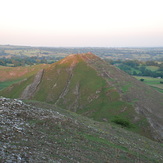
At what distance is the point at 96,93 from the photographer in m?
57.1

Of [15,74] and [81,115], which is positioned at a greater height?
[81,115]

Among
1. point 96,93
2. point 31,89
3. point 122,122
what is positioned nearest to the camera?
point 122,122

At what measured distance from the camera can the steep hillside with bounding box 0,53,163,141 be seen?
4452cm

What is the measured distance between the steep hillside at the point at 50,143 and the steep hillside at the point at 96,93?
60.4 feet

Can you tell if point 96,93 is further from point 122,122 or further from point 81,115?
point 122,122

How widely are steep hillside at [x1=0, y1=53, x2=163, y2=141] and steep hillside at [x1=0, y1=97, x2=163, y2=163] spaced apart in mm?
18401

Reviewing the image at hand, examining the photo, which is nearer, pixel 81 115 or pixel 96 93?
pixel 81 115

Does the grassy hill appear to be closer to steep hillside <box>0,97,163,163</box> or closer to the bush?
the bush

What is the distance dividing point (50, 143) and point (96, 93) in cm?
4151

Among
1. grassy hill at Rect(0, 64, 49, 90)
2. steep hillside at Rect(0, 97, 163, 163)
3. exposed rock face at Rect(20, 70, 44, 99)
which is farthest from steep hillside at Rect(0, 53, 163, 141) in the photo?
grassy hill at Rect(0, 64, 49, 90)

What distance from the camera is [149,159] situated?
20188mm

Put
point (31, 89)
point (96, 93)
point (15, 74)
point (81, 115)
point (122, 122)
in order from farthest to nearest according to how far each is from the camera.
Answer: point (15, 74) → point (31, 89) → point (96, 93) → point (81, 115) → point (122, 122)

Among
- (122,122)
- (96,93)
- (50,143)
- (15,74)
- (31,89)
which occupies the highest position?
(50,143)

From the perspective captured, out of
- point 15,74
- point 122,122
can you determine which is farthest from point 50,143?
point 15,74
